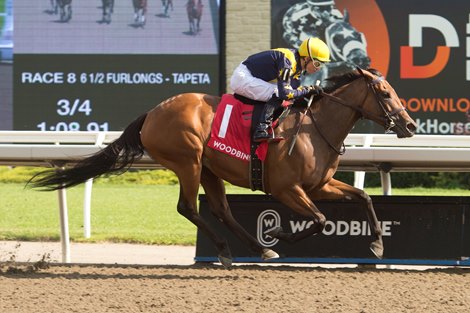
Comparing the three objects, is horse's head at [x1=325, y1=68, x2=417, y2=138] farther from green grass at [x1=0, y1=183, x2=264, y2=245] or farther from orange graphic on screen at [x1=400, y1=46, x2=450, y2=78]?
orange graphic on screen at [x1=400, y1=46, x2=450, y2=78]

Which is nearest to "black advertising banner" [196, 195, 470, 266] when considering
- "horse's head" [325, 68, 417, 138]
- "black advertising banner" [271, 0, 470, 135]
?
"horse's head" [325, 68, 417, 138]

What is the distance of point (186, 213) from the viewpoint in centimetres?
761

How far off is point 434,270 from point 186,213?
201cm

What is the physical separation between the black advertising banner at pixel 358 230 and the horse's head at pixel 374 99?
0.86m

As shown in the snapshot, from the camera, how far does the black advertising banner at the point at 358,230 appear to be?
7.95 metres

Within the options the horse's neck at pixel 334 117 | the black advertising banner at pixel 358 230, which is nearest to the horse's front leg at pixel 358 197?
the horse's neck at pixel 334 117

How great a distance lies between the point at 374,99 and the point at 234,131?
3.54 ft

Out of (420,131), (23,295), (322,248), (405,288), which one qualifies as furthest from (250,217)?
(420,131)

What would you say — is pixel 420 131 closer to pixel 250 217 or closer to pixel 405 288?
pixel 250 217

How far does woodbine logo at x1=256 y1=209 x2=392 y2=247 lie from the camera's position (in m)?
8.07

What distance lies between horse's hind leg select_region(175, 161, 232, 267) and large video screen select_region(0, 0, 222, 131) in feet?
23.6

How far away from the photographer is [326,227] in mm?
8086

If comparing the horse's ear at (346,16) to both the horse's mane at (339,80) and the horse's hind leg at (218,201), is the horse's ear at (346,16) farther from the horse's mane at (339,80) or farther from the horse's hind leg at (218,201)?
the horse's hind leg at (218,201)

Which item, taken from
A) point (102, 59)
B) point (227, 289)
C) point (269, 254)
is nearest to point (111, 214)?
point (102, 59)
